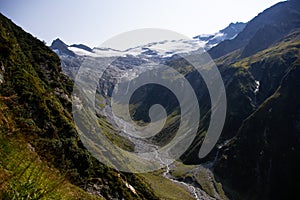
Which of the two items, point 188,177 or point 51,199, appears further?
point 188,177

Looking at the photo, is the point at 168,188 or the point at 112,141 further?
the point at 168,188

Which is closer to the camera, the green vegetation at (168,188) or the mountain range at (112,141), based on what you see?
the mountain range at (112,141)

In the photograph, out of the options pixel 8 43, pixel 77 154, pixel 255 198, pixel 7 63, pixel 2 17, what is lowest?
pixel 255 198

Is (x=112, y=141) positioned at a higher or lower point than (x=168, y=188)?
higher

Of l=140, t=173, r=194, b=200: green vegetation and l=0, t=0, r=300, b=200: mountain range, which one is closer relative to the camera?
l=0, t=0, r=300, b=200: mountain range

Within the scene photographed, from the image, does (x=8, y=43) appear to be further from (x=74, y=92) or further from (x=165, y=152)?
(x=165, y=152)

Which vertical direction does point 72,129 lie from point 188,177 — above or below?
above

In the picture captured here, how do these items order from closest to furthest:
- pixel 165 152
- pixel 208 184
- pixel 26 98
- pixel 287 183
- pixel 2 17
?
pixel 26 98
pixel 2 17
pixel 287 183
pixel 208 184
pixel 165 152

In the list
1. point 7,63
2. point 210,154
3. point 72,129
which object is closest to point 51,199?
point 72,129

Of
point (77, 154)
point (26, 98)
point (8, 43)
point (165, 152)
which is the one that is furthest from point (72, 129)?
point (165, 152)

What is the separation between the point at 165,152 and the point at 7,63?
469ft

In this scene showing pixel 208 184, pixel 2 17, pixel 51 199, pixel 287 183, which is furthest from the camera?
pixel 208 184

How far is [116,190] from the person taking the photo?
5012cm

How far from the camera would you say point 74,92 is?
77.5 m
